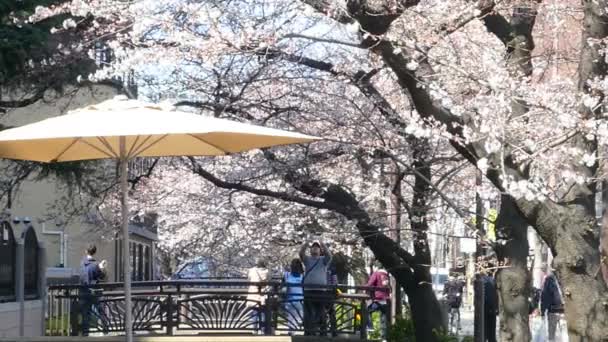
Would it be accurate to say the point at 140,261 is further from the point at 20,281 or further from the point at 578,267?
the point at 578,267

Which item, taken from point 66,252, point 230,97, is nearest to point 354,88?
point 230,97

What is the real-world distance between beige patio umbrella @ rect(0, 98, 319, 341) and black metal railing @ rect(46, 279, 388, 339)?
4387mm

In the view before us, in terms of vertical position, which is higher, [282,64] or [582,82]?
[282,64]

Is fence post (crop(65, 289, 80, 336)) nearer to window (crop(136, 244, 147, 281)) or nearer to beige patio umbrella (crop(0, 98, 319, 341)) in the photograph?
beige patio umbrella (crop(0, 98, 319, 341))

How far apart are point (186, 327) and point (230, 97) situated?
3.08 metres

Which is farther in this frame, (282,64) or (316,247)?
(316,247)

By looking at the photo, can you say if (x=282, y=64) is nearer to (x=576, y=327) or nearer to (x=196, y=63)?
(x=196, y=63)

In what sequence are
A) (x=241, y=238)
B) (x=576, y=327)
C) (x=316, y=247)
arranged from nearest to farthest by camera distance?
(x=576, y=327), (x=316, y=247), (x=241, y=238)

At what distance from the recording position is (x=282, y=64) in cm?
1433

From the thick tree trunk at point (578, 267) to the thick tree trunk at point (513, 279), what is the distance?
2357mm

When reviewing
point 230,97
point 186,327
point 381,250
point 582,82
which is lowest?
point 186,327

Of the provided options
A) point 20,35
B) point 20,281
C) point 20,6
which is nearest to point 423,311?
point 20,281

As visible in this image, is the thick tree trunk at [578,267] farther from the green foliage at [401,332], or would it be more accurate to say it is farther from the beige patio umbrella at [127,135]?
the green foliage at [401,332]

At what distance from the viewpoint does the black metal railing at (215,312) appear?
13.8 meters
